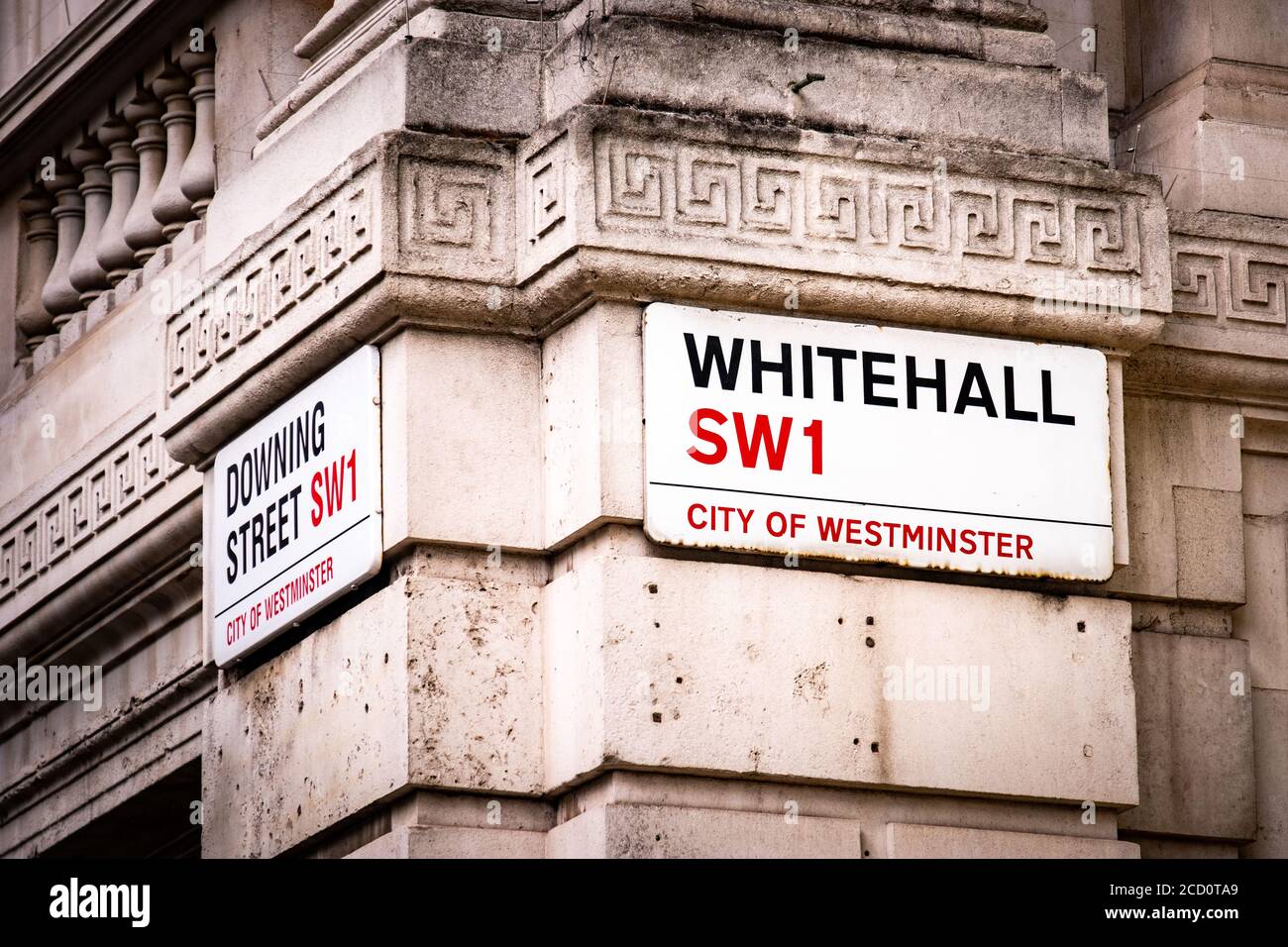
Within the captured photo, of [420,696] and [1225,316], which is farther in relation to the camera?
[1225,316]

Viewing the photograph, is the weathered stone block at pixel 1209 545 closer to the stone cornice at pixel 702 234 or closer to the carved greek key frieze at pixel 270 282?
the stone cornice at pixel 702 234

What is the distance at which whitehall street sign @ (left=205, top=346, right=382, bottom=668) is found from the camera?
11.7 meters

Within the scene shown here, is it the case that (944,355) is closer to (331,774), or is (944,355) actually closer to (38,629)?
(331,774)

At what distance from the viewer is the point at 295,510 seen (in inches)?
481

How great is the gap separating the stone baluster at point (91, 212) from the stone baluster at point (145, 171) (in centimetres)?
35

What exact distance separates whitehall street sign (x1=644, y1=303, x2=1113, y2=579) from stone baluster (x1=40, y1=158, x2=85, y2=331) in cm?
503

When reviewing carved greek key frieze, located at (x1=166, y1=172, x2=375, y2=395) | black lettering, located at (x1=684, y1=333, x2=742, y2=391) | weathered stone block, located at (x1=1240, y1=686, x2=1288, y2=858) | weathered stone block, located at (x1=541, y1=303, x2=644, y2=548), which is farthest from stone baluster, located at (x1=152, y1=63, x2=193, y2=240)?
weathered stone block, located at (x1=1240, y1=686, x2=1288, y2=858)

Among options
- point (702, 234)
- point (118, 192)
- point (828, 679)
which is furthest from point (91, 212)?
point (828, 679)

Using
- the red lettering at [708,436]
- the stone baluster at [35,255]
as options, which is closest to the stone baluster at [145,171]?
the stone baluster at [35,255]

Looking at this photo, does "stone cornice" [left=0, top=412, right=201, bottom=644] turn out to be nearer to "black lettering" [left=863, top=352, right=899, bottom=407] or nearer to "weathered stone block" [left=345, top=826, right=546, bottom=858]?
"weathered stone block" [left=345, top=826, right=546, bottom=858]

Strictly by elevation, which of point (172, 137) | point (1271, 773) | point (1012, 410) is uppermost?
point (172, 137)

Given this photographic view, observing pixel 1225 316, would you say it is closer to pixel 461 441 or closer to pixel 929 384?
pixel 929 384

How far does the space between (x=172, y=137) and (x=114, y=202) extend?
2.05 ft
